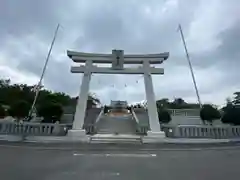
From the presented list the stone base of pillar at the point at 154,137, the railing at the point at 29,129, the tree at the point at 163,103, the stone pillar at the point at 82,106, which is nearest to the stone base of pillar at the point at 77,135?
the stone pillar at the point at 82,106

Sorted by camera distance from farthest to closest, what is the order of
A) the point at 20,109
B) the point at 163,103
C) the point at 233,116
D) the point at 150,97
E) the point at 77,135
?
the point at 163,103 → the point at 150,97 → the point at 233,116 → the point at 20,109 → the point at 77,135

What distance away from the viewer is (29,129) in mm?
21609

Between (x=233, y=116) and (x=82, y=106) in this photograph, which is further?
(x=82, y=106)

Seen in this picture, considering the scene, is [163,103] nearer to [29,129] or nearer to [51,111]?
[51,111]

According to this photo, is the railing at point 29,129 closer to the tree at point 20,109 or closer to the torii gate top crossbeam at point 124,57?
the tree at point 20,109

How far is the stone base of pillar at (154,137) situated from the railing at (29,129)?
5834 mm

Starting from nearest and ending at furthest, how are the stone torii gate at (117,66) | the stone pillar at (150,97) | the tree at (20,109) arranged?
the tree at (20,109), the stone pillar at (150,97), the stone torii gate at (117,66)

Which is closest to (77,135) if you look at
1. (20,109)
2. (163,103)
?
(20,109)

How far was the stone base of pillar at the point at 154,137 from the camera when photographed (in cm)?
2076

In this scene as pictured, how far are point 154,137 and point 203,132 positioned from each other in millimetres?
3652

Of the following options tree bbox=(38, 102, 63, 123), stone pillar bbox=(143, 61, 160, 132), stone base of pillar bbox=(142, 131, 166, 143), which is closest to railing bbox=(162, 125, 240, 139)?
stone base of pillar bbox=(142, 131, 166, 143)

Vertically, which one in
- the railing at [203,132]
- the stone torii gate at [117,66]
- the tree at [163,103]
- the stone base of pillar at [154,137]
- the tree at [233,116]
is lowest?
the stone base of pillar at [154,137]

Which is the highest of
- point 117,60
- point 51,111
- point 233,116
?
point 117,60

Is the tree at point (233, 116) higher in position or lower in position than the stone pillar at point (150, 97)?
lower
